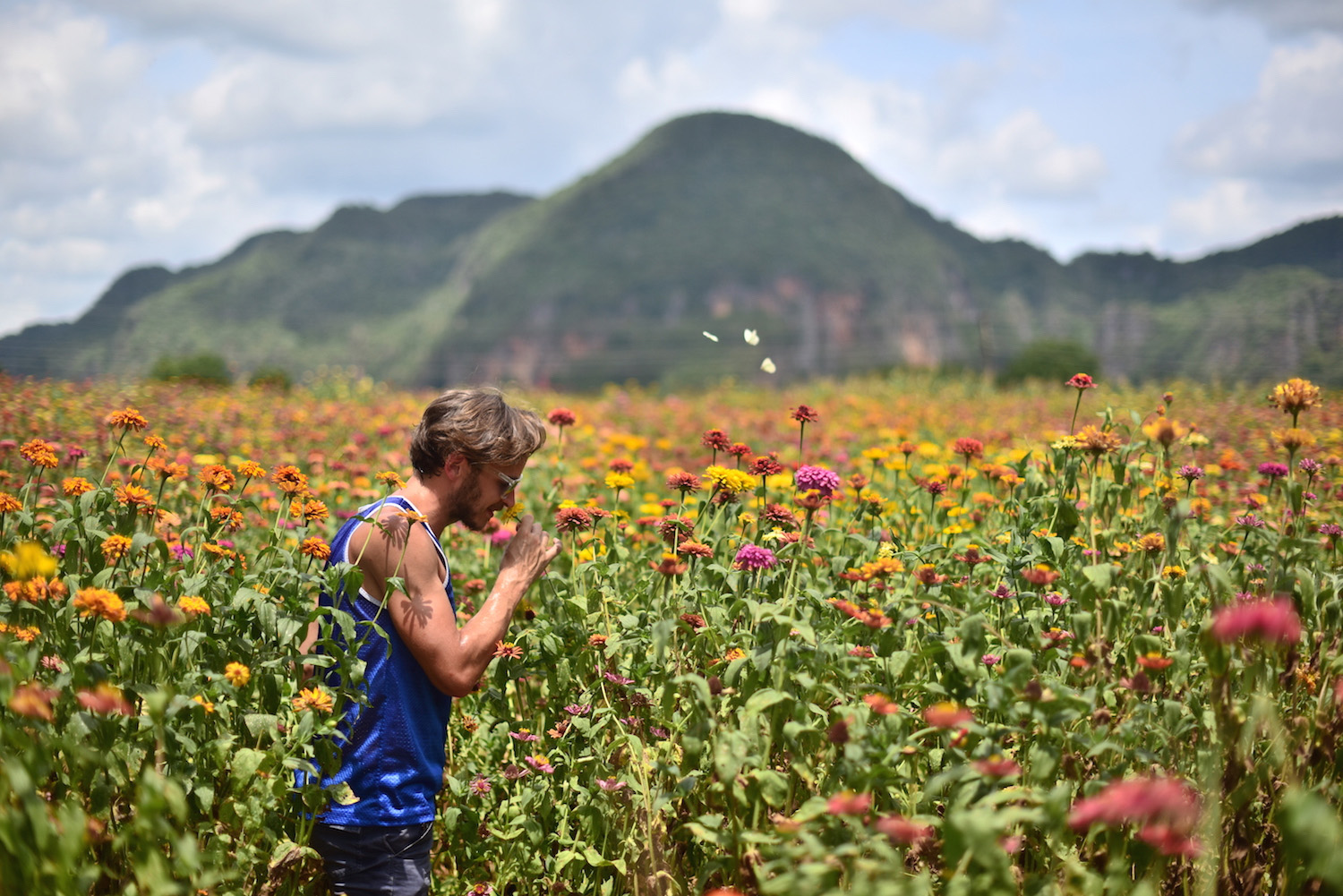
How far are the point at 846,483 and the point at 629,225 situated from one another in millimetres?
125288

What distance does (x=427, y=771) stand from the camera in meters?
2.43

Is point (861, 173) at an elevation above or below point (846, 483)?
above

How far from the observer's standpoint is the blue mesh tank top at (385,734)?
2.34m

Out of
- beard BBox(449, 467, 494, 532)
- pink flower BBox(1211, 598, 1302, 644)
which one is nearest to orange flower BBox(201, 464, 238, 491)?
beard BBox(449, 467, 494, 532)

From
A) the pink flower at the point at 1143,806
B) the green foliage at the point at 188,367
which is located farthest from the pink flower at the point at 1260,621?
the green foliage at the point at 188,367

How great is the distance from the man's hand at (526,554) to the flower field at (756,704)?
15 centimetres

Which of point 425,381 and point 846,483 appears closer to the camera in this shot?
point 846,483

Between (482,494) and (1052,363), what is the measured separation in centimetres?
2995

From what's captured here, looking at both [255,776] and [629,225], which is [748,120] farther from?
[255,776]

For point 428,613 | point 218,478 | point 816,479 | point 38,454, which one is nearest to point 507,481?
point 428,613

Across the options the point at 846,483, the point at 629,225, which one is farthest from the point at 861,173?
the point at 846,483

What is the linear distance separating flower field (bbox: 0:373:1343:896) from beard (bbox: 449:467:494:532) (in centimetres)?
26

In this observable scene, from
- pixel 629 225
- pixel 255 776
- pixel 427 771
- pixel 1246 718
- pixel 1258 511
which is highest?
pixel 629 225

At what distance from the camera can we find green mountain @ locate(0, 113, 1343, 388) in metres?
90.4
